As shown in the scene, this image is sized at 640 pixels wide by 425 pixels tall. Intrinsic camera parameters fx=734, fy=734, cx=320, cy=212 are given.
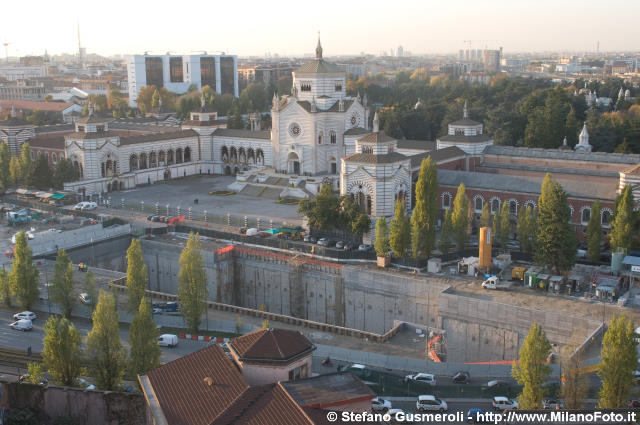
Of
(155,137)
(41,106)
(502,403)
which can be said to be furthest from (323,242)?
(41,106)

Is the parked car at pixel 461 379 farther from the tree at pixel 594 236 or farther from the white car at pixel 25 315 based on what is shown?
the white car at pixel 25 315

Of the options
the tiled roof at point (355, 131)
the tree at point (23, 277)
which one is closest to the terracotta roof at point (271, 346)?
the tree at point (23, 277)

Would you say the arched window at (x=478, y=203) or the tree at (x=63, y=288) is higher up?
the arched window at (x=478, y=203)

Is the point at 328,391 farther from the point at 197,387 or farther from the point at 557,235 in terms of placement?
the point at 557,235

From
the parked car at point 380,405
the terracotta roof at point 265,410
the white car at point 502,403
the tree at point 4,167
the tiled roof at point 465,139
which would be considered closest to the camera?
the terracotta roof at point 265,410

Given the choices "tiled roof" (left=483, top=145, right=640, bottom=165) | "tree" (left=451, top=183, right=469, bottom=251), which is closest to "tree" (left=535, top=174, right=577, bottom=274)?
"tree" (left=451, top=183, right=469, bottom=251)

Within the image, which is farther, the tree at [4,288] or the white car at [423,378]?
the tree at [4,288]

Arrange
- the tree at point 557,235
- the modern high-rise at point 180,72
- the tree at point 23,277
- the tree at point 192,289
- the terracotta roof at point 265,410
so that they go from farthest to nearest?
the modern high-rise at point 180,72
the tree at point 557,235
the tree at point 23,277
the tree at point 192,289
the terracotta roof at point 265,410

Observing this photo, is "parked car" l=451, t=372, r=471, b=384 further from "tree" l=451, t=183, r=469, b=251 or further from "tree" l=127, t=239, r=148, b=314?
"tree" l=127, t=239, r=148, b=314
